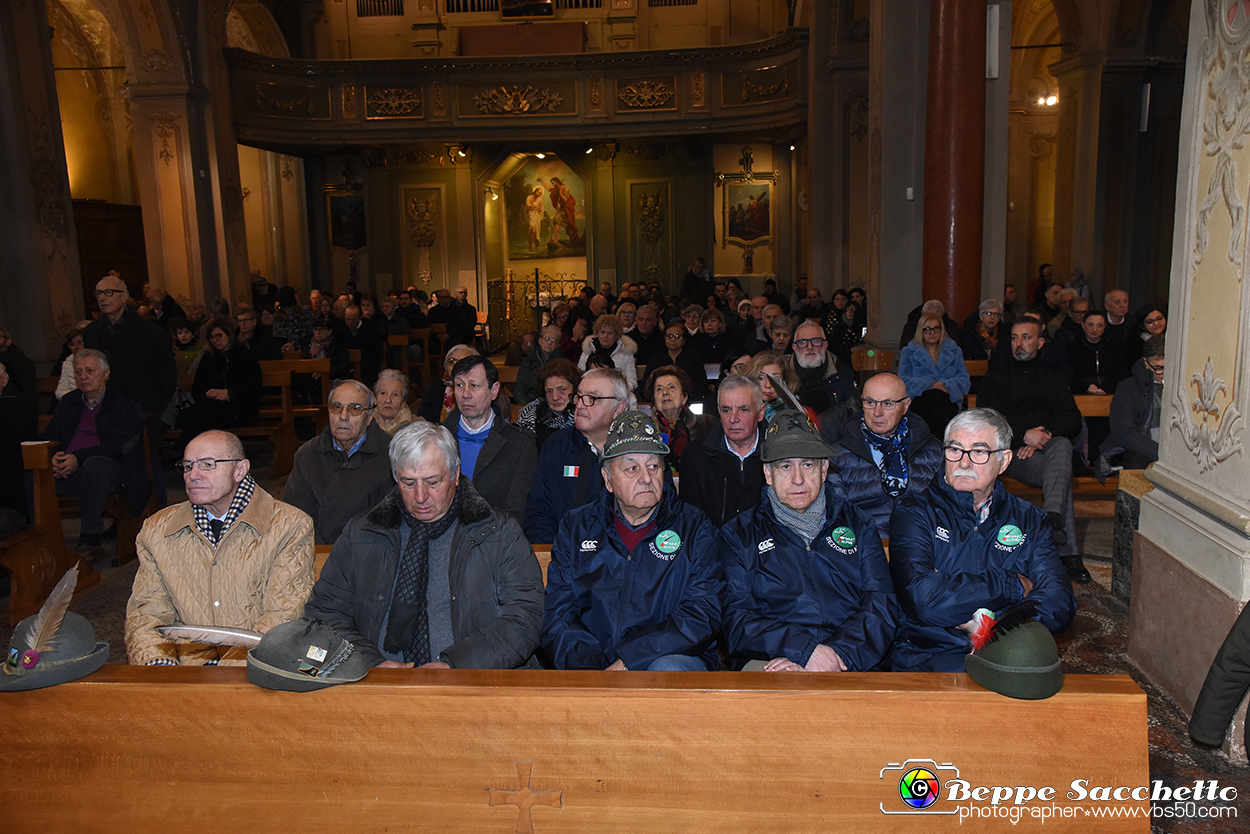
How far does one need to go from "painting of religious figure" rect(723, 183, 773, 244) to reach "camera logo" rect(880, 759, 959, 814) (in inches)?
757

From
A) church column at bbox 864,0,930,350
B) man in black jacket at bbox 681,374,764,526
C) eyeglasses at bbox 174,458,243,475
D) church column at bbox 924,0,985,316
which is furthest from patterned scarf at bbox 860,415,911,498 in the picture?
church column at bbox 864,0,930,350

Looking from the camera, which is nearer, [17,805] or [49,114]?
[17,805]

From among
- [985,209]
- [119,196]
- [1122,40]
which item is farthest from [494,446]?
[119,196]

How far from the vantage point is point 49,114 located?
1038 centimetres

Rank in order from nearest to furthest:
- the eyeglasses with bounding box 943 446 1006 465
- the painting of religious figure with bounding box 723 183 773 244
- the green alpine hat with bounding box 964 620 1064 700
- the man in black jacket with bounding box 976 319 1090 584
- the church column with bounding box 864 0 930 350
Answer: the green alpine hat with bounding box 964 620 1064 700, the eyeglasses with bounding box 943 446 1006 465, the man in black jacket with bounding box 976 319 1090 584, the church column with bounding box 864 0 930 350, the painting of religious figure with bounding box 723 183 773 244

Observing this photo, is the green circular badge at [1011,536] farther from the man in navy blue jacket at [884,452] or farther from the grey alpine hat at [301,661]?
the grey alpine hat at [301,661]

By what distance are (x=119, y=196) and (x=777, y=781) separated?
20.5 m

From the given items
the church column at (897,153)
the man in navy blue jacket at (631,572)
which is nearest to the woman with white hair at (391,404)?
the man in navy blue jacket at (631,572)

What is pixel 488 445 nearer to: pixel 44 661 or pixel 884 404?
pixel 884 404

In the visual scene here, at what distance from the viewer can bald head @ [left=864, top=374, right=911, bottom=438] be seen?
4.14 meters

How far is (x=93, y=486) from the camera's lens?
5.89 meters

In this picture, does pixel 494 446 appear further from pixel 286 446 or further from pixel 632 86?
pixel 632 86

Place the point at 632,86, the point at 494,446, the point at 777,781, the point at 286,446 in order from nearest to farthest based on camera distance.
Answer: the point at 777,781, the point at 494,446, the point at 286,446, the point at 632,86

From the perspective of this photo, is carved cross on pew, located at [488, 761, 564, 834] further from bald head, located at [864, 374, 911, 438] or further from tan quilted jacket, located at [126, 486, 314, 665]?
bald head, located at [864, 374, 911, 438]
